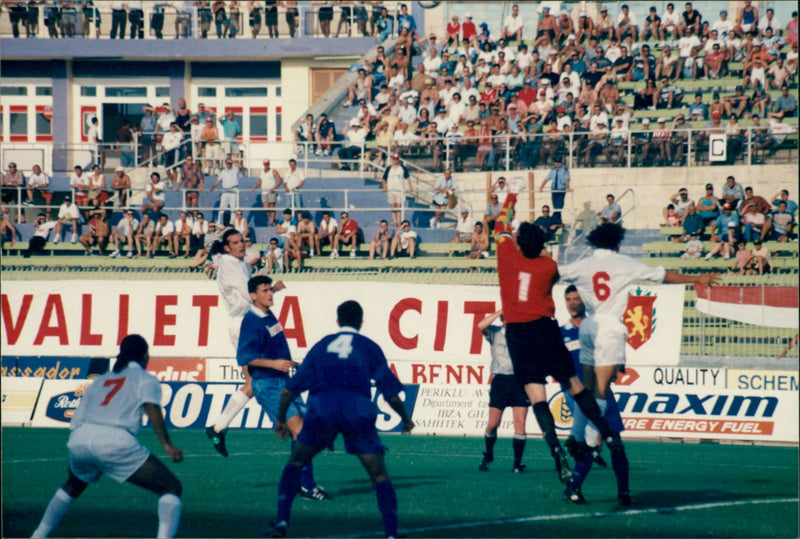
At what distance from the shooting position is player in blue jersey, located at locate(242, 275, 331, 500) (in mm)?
9547

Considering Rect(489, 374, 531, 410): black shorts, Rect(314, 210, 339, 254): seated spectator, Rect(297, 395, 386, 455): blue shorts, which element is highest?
Rect(314, 210, 339, 254): seated spectator

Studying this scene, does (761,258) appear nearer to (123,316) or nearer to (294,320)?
(294,320)

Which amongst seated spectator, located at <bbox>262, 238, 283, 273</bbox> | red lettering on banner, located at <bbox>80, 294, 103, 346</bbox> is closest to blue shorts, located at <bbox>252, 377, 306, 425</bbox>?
red lettering on banner, located at <bbox>80, 294, 103, 346</bbox>

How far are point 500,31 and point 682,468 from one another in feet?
65.1

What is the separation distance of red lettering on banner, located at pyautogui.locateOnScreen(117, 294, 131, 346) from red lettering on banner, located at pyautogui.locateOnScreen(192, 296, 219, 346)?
1.13m

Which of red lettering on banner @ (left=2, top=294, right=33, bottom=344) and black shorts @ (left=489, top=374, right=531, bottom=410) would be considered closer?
black shorts @ (left=489, top=374, right=531, bottom=410)

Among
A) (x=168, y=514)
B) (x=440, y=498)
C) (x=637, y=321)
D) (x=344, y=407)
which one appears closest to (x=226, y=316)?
(x=637, y=321)

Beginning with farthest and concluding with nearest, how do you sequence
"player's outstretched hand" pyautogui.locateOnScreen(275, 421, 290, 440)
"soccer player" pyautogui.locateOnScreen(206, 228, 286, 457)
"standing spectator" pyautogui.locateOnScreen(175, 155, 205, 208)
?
"standing spectator" pyautogui.locateOnScreen(175, 155, 205, 208) → "soccer player" pyautogui.locateOnScreen(206, 228, 286, 457) → "player's outstretched hand" pyautogui.locateOnScreen(275, 421, 290, 440)

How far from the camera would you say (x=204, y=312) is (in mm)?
Result: 17250

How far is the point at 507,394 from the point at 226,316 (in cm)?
673

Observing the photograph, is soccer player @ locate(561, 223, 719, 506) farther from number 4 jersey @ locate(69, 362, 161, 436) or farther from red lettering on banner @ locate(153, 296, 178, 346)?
red lettering on banner @ locate(153, 296, 178, 346)

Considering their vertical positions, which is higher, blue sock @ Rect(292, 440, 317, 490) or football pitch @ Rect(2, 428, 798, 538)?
blue sock @ Rect(292, 440, 317, 490)

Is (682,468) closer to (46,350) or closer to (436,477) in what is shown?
(436,477)

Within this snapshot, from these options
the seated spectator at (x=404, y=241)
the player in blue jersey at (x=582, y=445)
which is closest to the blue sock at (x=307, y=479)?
the player in blue jersey at (x=582, y=445)
